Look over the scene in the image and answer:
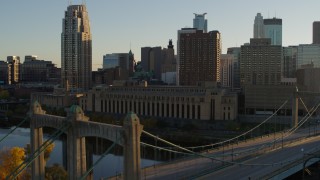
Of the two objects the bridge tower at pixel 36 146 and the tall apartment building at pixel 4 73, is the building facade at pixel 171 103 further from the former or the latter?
the tall apartment building at pixel 4 73

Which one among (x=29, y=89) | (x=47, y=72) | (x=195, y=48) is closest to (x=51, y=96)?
(x=29, y=89)

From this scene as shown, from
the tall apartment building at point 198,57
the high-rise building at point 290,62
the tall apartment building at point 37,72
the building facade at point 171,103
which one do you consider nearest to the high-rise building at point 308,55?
the high-rise building at point 290,62

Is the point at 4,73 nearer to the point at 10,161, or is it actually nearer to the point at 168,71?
the point at 168,71

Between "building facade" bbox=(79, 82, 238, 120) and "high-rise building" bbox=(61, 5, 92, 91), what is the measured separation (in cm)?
4486

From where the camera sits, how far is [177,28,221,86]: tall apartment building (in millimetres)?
125188

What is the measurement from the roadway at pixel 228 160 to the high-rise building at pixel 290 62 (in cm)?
11869

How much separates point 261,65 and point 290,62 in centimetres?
5507

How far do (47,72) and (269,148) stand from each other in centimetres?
15790

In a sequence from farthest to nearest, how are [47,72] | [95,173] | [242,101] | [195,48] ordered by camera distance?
[47,72] < [195,48] < [242,101] < [95,173]

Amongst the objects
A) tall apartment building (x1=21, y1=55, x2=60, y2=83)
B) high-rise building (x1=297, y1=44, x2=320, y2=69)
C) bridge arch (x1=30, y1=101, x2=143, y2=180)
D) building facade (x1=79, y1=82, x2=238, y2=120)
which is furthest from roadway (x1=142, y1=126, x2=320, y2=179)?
tall apartment building (x1=21, y1=55, x2=60, y2=83)

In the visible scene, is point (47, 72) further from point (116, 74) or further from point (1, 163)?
point (1, 163)

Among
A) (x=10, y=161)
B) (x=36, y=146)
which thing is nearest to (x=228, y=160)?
(x=36, y=146)

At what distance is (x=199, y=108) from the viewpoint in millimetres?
75812

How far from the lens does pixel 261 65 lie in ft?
383
